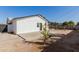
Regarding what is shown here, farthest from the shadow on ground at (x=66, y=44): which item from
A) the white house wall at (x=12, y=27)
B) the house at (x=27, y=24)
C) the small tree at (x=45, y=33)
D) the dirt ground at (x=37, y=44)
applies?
the white house wall at (x=12, y=27)

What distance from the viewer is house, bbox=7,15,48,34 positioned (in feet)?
18.5

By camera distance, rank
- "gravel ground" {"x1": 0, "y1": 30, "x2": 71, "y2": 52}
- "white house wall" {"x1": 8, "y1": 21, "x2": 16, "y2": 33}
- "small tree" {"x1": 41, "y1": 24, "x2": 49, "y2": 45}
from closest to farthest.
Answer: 1. "gravel ground" {"x1": 0, "y1": 30, "x2": 71, "y2": 52}
2. "white house wall" {"x1": 8, "y1": 21, "x2": 16, "y2": 33}
3. "small tree" {"x1": 41, "y1": 24, "x2": 49, "y2": 45}

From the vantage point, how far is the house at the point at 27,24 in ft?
18.5

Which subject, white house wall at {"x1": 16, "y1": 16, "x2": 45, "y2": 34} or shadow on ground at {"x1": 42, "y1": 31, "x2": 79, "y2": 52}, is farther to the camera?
white house wall at {"x1": 16, "y1": 16, "x2": 45, "y2": 34}

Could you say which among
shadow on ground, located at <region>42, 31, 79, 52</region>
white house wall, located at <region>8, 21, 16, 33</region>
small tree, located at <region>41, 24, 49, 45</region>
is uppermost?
white house wall, located at <region>8, 21, 16, 33</region>

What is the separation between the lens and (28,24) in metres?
5.74

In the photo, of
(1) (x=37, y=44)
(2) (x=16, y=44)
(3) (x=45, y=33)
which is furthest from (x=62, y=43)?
(2) (x=16, y=44)

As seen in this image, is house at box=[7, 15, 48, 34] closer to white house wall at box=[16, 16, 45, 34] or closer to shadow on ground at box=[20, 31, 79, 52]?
white house wall at box=[16, 16, 45, 34]

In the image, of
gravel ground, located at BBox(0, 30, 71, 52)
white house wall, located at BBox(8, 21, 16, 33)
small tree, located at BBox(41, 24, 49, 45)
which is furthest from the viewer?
small tree, located at BBox(41, 24, 49, 45)

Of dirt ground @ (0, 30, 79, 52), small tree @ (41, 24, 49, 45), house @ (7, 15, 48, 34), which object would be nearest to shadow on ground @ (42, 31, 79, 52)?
dirt ground @ (0, 30, 79, 52)

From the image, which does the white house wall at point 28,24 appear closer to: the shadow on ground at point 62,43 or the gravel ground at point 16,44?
the gravel ground at point 16,44

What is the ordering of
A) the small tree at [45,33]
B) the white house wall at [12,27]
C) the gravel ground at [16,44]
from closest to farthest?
the gravel ground at [16,44]
the white house wall at [12,27]
the small tree at [45,33]

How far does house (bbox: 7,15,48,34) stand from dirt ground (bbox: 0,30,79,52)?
0.18 metres
